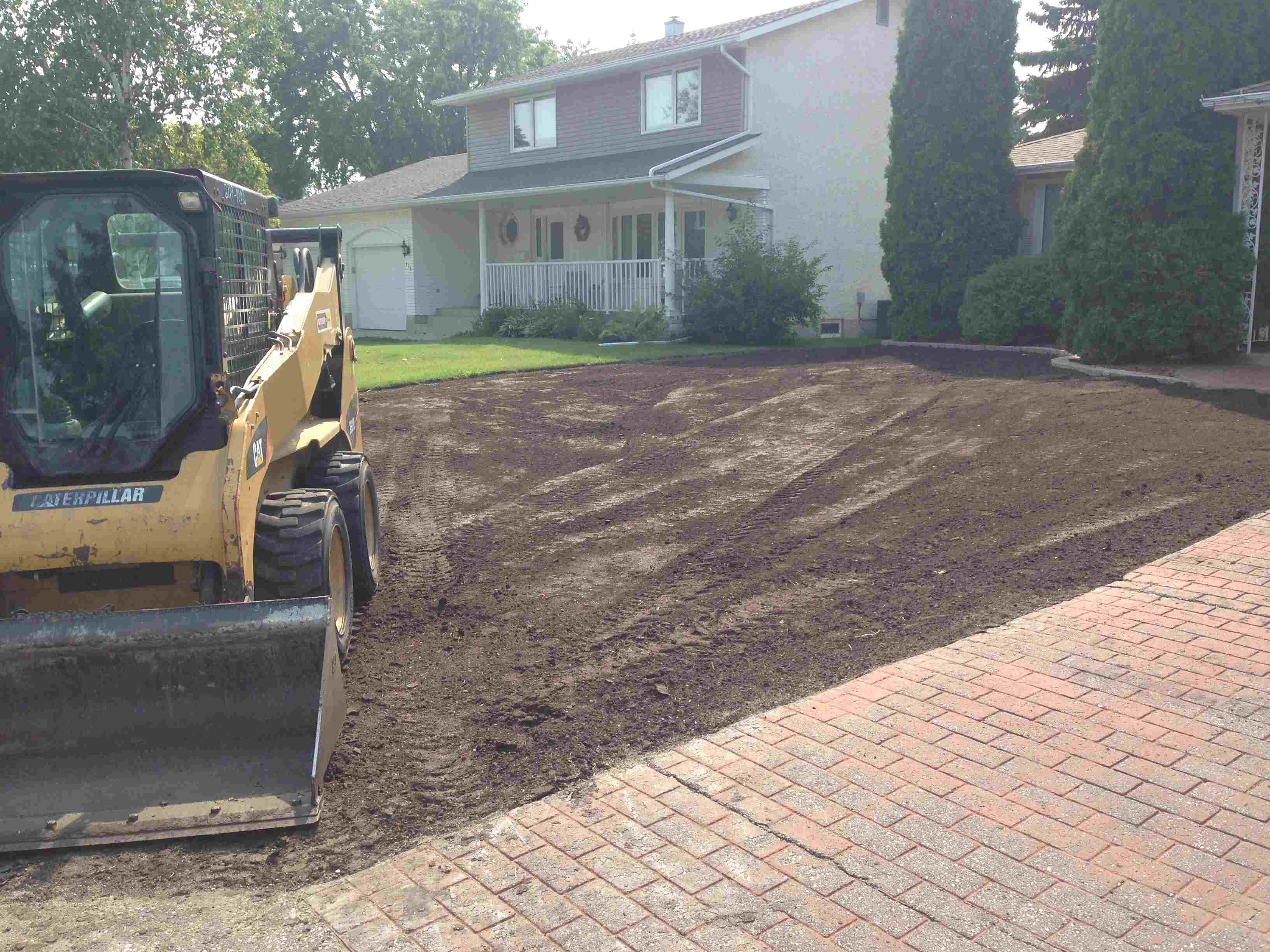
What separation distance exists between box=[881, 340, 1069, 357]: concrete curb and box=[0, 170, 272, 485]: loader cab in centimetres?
1536

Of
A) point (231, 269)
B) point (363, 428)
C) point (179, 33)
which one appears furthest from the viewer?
point (179, 33)

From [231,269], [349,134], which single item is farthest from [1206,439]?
[349,134]

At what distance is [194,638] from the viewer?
13.8 feet

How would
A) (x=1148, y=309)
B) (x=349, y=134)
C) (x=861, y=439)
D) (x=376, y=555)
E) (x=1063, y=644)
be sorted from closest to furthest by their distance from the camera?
(x=1063, y=644), (x=376, y=555), (x=861, y=439), (x=1148, y=309), (x=349, y=134)

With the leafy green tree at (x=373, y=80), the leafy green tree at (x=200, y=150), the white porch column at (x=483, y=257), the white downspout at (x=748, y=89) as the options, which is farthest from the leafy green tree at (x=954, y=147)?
the leafy green tree at (x=373, y=80)

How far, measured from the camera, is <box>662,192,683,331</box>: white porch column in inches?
907

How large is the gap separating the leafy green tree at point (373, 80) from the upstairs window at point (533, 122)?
21.9 m

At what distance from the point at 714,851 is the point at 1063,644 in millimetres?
2597

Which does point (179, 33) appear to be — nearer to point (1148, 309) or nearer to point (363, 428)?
point (363, 428)

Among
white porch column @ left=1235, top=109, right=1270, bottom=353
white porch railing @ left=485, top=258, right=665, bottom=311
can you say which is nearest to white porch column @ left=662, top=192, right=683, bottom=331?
white porch railing @ left=485, top=258, right=665, bottom=311

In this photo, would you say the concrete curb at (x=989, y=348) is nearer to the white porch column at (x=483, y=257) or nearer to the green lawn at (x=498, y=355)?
the green lawn at (x=498, y=355)

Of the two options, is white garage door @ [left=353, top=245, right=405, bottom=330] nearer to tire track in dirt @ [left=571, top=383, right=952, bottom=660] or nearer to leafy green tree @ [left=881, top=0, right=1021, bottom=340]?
leafy green tree @ [left=881, top=0, right=1021, bottom=340]

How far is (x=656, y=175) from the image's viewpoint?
2192cm

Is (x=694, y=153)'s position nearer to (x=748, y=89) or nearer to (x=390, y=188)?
(x=748, y=89)
